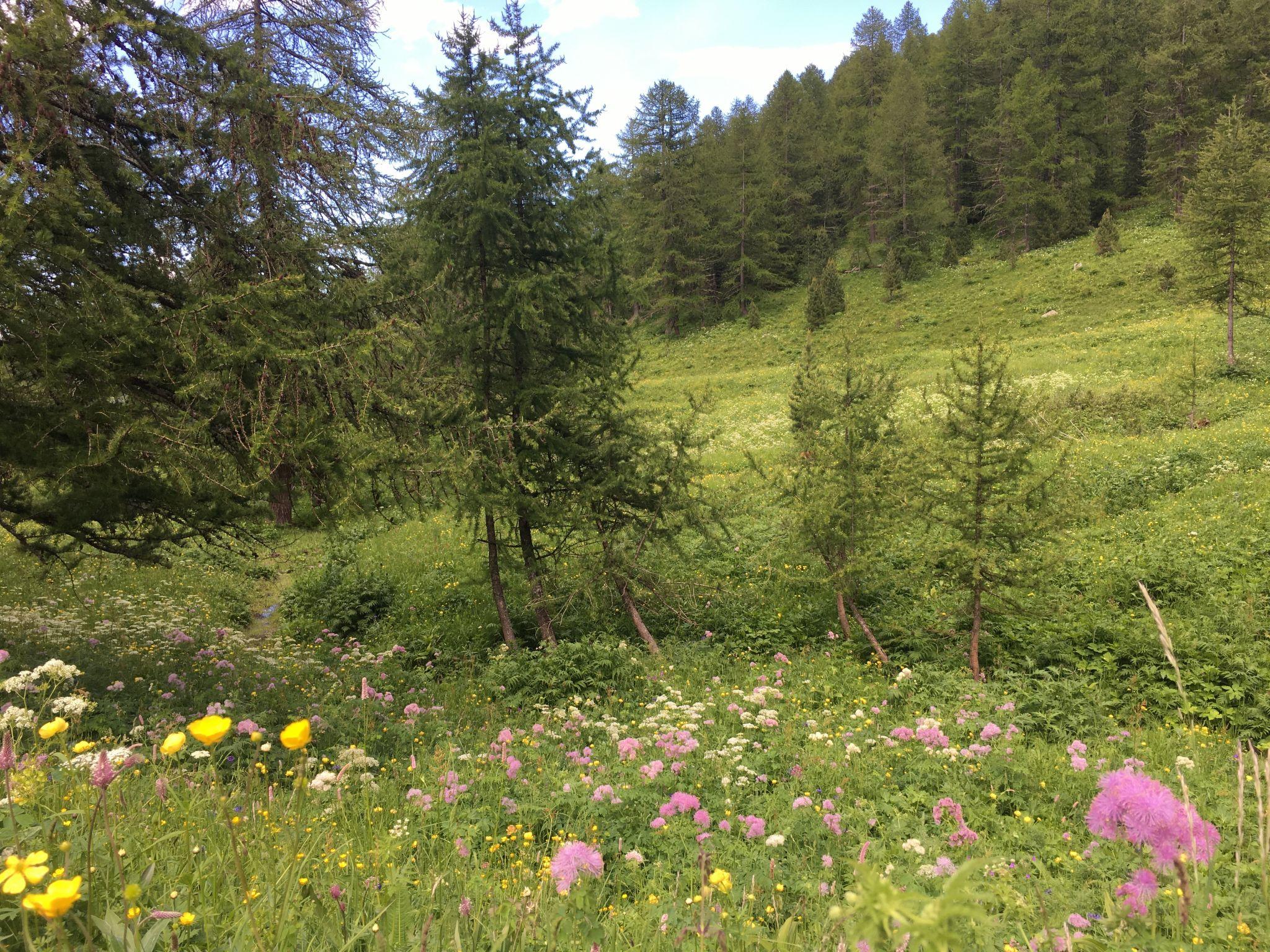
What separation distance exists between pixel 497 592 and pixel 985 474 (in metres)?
6.05

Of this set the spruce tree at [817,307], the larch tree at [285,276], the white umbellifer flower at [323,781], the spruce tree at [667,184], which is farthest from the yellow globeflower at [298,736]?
the spruce tree at [667,184]

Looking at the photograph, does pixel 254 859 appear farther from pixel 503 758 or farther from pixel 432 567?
pixel 432 567

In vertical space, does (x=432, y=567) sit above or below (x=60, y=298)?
below

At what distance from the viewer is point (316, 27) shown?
31.2ft

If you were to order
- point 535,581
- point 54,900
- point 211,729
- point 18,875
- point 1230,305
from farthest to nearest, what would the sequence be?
point 1230,305, point 535,581, point 211,729, point 18,875, point 54,900

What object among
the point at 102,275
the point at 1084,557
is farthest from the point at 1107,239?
the point at 102,275

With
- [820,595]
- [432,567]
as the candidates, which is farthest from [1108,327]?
[432,567]

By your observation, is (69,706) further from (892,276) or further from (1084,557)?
(892,276)

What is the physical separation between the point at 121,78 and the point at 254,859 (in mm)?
6518

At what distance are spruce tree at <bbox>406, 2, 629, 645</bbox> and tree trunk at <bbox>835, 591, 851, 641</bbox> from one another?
3.55m

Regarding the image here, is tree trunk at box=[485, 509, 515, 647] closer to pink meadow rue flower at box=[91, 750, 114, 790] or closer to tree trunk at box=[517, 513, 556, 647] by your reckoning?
tree trunk at box=[517, 513, 556, 647]

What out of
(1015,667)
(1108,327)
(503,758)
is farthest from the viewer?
(1108,327)

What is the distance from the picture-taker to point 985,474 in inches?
273

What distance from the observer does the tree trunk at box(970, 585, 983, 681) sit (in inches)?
283
